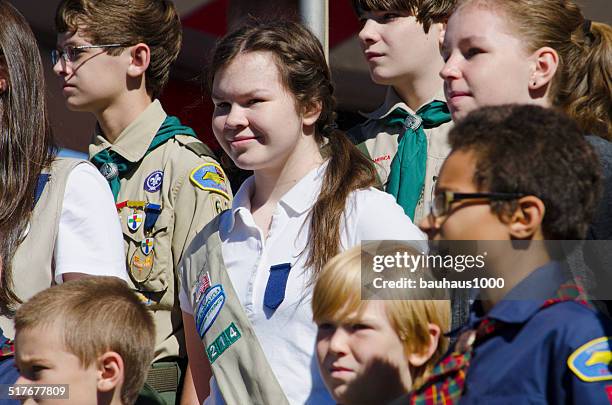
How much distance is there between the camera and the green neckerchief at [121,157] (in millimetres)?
3932

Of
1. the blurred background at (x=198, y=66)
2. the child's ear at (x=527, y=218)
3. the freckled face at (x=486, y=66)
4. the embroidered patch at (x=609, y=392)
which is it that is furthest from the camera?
the blurred background at (x=198, y=66)

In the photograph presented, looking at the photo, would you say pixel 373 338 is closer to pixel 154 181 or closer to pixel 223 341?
pixel 223 341

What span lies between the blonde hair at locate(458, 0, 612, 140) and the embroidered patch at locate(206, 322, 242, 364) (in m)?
1.05

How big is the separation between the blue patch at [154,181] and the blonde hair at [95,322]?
94 cm

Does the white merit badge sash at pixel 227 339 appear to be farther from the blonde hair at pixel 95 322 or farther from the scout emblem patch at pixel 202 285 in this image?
the blonde hair at pixel 95 322

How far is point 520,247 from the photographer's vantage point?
2.22m

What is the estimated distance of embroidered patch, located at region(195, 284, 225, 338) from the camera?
3.07 meters

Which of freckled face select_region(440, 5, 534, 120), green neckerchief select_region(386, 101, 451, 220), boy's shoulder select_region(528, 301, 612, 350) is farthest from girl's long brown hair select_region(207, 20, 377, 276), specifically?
boy's shoulder select_region(528, 301, 612, 350)

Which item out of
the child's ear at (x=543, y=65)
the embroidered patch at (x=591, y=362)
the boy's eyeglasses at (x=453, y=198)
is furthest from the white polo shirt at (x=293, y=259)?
the embroidered patch at (x=591, y=362)

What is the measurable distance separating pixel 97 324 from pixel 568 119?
1320mm

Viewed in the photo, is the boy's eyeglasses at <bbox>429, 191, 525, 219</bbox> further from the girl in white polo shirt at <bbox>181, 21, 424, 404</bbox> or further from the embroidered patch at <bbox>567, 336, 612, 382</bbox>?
the girl in white polo shirt at <bbox>181, 21, 424, 404</bbox>

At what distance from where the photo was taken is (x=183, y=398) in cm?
362

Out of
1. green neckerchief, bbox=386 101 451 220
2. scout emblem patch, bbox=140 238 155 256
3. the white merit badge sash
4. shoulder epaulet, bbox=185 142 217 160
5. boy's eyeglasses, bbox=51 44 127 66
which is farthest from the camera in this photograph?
boy's eyeglasses, bbox=51 44 127 66

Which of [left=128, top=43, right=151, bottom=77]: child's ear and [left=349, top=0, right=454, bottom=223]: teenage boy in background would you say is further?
[left=128, top=43, right=151, bottom=77]: child's ear
